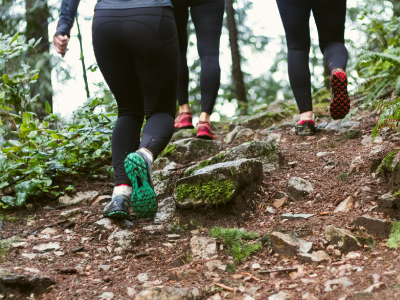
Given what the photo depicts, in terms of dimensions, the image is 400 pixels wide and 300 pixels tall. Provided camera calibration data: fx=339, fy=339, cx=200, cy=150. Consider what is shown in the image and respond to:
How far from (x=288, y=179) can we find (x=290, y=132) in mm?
1468

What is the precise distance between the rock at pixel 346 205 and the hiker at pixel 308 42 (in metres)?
1.20

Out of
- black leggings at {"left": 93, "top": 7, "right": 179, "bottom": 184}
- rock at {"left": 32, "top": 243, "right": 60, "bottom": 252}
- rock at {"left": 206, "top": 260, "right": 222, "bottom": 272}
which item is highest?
black leggings at {"left": 93, "top": 7, "right": 179, "bottom": 184}

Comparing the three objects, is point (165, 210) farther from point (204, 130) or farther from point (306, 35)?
point (306, 35)

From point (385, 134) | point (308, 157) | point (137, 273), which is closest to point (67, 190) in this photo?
point (137, 273)

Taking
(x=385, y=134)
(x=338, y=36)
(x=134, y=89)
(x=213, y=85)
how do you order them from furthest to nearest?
1. (x=213, y=85)
2. (x=338, y=36)
3. (x=385, y=134)
4. (x=134, y=89)

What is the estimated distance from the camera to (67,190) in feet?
11.0

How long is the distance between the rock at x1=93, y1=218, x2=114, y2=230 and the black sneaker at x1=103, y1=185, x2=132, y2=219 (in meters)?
0.11

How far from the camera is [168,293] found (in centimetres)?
164

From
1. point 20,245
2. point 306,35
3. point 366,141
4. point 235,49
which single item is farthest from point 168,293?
point 235,49

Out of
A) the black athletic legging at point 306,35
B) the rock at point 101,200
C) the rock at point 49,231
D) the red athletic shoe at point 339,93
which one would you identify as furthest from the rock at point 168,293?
A: the black athletic legging at point 306,35

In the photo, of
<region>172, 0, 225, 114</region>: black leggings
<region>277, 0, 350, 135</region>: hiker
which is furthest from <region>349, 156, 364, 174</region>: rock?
<region>172, 0, 225, 114</region>: black leggings

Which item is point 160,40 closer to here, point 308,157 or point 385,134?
point 308,157

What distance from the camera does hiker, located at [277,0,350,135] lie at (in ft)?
10.9

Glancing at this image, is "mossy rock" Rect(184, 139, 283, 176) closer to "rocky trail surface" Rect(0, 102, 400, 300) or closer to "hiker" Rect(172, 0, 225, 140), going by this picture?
"rocky trail surface" Rect(0, 102, 400, 300)
